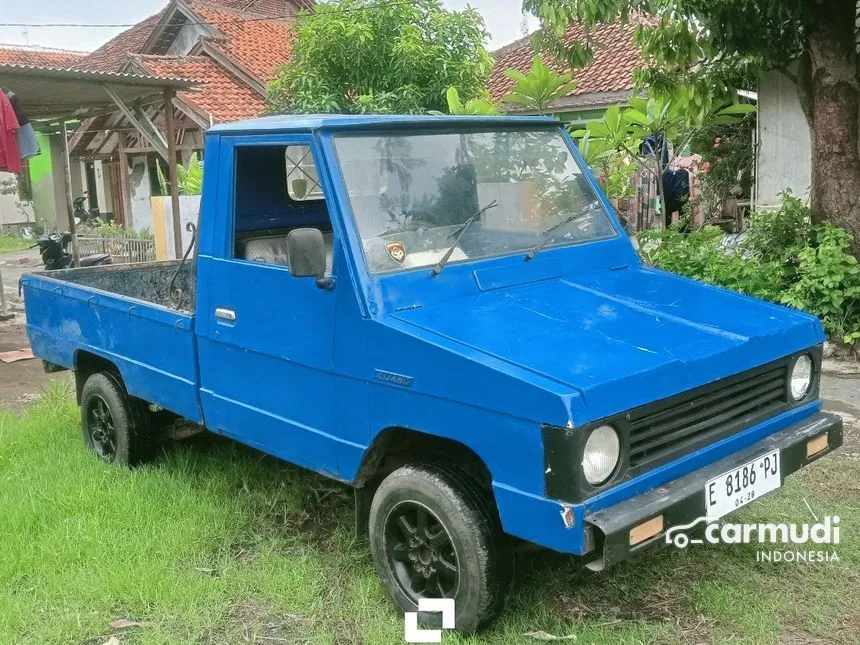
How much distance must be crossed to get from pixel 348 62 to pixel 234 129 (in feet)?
26.2

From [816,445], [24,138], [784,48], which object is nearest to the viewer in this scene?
[816,445]

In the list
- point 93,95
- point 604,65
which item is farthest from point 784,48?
point 604,65

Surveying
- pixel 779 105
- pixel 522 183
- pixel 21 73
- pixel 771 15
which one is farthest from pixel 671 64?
pixel 21 73

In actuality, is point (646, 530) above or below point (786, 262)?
below

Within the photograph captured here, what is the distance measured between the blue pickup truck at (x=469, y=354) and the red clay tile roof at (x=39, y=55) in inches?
984

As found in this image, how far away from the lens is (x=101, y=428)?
5250 mm

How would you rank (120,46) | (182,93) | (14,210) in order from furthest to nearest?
(14,210), (120,46), (182,93)

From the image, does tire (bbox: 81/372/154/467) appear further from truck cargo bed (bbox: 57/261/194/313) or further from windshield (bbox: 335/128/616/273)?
windshield (bbox: 335/128/616/273)

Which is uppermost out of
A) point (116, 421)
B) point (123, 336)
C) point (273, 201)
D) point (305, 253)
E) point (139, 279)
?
point (273, 201)

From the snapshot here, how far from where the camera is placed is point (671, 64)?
309 inches

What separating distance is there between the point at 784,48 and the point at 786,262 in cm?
207

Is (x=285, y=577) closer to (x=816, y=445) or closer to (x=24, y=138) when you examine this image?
(x=816, y=445)

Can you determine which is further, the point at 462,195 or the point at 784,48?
the point at 784,48

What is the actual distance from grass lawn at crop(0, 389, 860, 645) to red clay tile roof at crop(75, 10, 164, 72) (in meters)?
20.6
